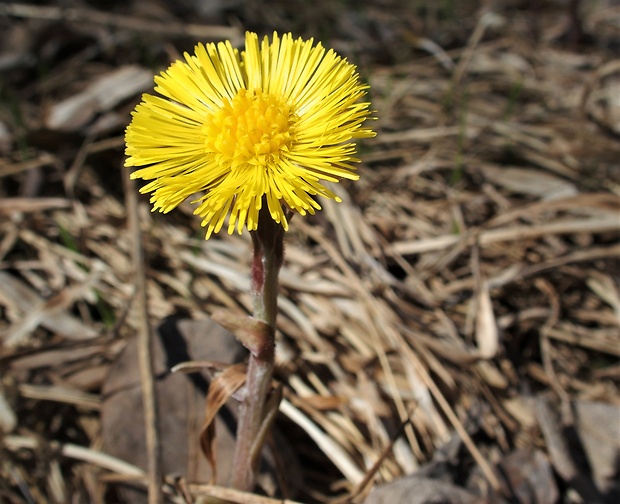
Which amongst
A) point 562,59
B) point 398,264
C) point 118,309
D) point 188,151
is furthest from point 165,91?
point 562,59

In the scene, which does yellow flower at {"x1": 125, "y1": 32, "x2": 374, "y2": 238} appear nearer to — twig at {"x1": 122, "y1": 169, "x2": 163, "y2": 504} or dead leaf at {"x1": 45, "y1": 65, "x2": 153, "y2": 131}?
twig at {"x1": 122, "y1": 169, "x2": 163, "y2": 504}

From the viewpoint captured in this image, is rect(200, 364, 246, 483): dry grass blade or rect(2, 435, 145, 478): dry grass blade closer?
rect(200, 364, 246, 483): dry grass blade

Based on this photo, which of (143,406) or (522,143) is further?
(522,143)

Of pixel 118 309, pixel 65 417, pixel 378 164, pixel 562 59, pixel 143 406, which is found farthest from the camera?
pixel 562 59

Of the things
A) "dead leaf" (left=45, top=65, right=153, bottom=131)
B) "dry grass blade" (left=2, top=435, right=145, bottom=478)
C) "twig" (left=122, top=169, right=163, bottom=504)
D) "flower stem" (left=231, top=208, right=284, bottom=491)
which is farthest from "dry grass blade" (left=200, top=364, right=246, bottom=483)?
"dead leaf" (left=45, top=65, right=153, bottom=131)

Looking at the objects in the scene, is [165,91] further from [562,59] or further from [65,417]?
[562,59]

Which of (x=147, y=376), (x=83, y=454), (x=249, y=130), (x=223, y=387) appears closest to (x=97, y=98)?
(x=147, y=376)

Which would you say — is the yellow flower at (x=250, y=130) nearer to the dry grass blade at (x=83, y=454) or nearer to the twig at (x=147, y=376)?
the twig at (x=147, y=376)
